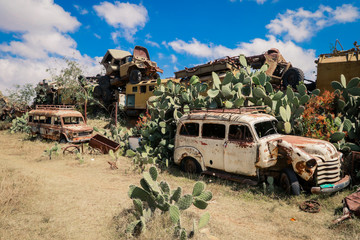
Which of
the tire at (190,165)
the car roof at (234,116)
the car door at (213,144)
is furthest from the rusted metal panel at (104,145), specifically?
the car door at (213,144)

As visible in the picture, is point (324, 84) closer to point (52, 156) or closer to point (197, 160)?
point (197, 160)

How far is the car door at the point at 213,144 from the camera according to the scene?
6.02m

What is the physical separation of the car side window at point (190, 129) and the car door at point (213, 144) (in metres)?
0.28

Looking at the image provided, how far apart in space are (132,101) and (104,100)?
423cm

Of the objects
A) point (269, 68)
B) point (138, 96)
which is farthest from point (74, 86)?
point (269, 68)

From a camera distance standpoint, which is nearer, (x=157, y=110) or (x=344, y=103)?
(x=344, y=103)

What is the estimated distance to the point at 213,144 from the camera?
6.16m

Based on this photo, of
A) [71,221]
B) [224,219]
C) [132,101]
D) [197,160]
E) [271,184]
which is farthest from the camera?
[132,101]

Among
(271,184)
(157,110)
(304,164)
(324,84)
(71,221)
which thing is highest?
(324,84)

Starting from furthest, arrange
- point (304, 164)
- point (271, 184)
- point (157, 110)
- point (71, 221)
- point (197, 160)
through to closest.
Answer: point (157, 110)
point (197, 160)
point (271, 184)
point (304, 164)
point (71, 221)

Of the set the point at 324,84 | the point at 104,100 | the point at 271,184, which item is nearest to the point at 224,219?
the point at 271,184

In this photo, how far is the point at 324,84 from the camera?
36.7 ft

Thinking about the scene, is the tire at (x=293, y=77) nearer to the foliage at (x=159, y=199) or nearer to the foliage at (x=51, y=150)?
the foliage at (x=159, y=199)

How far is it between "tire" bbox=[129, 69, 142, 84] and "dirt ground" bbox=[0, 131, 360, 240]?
12565 millimetres
